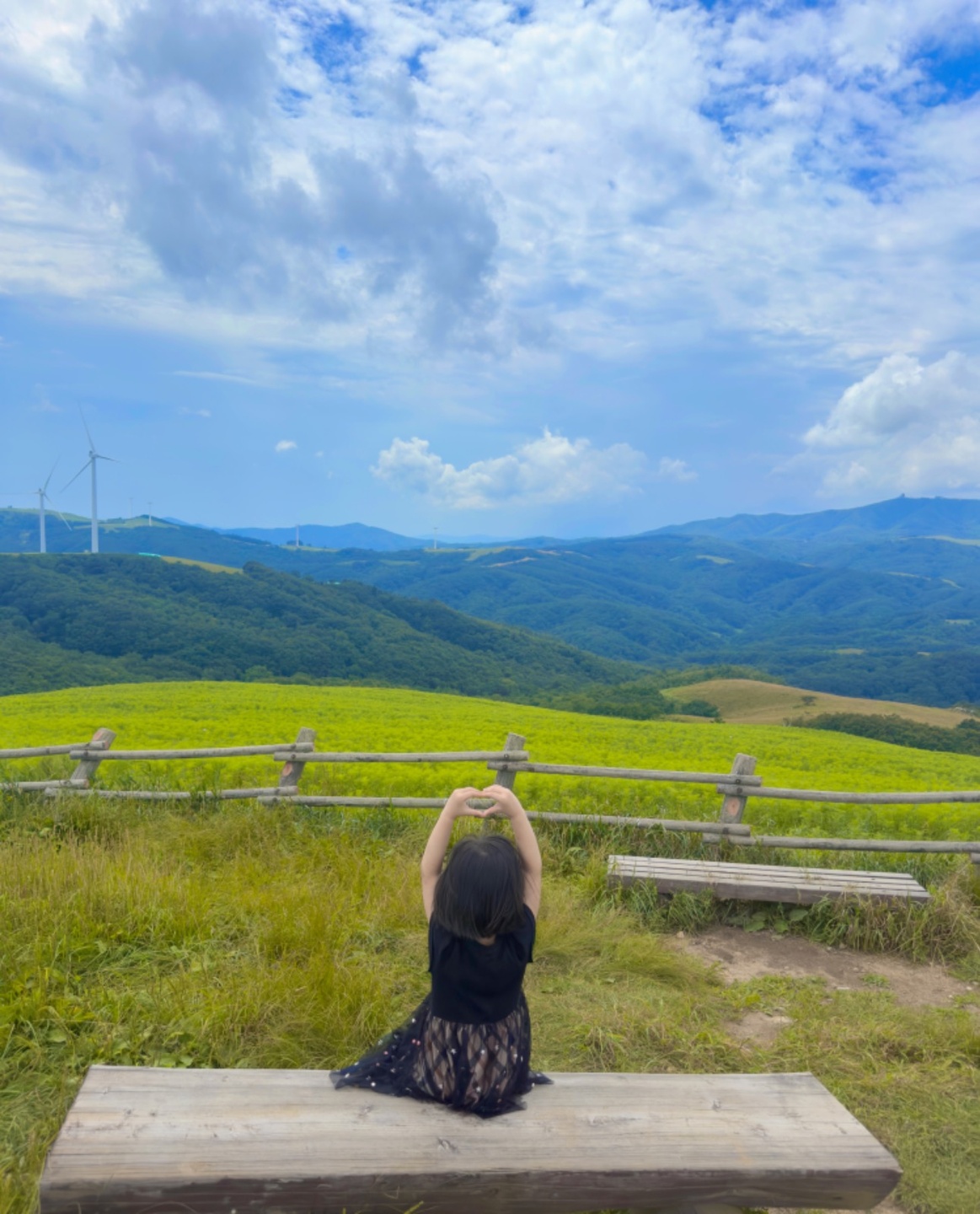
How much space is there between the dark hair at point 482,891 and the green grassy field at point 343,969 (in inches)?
64.1

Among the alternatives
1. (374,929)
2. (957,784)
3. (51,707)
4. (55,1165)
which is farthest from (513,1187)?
(51,707)

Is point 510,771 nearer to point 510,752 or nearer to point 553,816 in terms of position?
point 510,752

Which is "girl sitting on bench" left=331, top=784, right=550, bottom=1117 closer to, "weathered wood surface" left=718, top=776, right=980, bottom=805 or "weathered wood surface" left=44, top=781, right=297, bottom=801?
"weathered wood surface" left=718, top=776, right=980, bottom=805

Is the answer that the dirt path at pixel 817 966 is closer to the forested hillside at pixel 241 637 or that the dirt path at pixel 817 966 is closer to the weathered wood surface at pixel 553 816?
the weathered wood surface at pixel 553 816

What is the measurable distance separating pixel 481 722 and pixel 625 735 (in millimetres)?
4444

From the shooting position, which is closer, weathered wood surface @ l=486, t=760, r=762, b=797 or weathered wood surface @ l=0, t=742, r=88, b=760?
weathered wood surface @ l=486, t=760, r=762, b=797

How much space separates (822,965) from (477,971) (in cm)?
394

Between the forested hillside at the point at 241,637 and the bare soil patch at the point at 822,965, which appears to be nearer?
the bare soil patch at the point at 822,965

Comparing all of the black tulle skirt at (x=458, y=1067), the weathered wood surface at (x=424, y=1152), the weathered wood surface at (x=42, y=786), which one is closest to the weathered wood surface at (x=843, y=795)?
the weathered wood surface at (x=424, y=1152)

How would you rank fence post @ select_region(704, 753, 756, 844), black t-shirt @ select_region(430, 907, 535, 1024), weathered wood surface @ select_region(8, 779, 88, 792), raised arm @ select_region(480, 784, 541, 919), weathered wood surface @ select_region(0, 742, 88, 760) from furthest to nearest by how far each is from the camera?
weathered wood surface @ select_region(0, 742, 88, 760) → weathered wood surface @ select_region(8, 779, 88, 792) → fence post @ select_region(704, 753, 756, 844) → raised arm @ select_region(480, 784, 541, 919) → black t-shirt @ select_region(430, 907, 535, 1024)

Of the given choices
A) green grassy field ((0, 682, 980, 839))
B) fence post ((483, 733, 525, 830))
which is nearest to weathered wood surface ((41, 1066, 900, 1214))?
fence post ((483, 733, 525, 830))

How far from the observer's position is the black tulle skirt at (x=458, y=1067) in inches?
122

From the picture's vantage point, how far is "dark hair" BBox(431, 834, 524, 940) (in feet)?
9.92

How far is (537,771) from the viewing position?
7.59 metres
